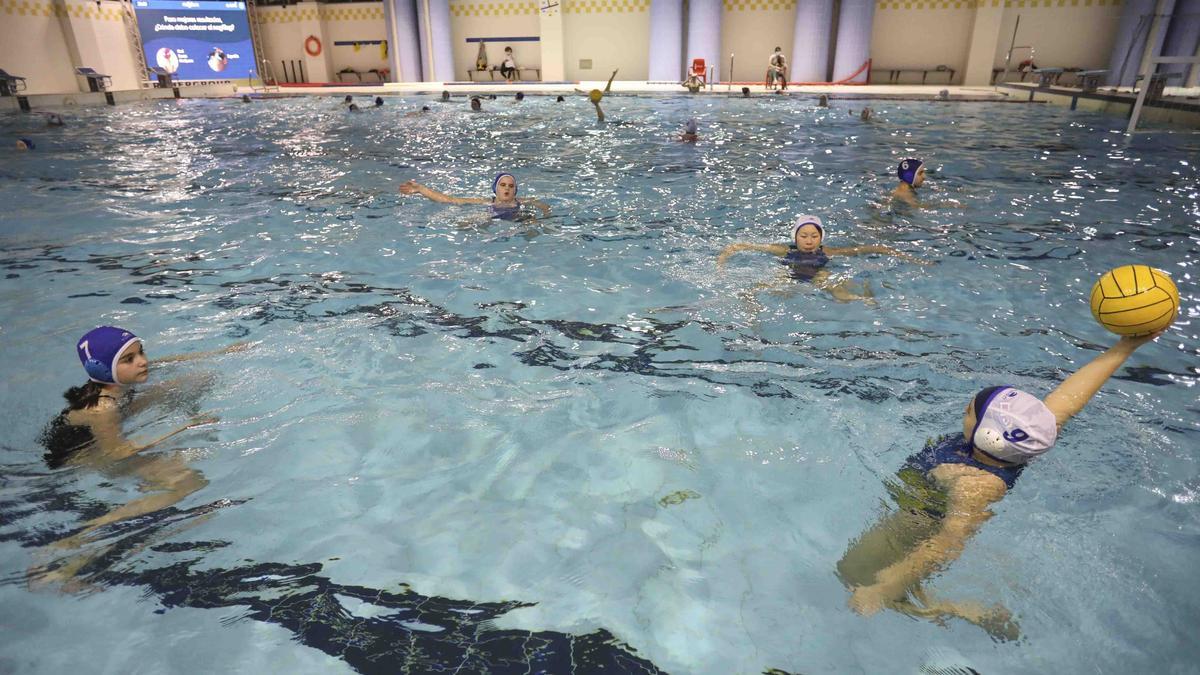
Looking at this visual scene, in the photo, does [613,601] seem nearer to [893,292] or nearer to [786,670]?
[786,670]

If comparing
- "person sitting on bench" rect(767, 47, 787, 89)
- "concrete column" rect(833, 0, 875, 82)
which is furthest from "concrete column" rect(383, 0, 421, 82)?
"concrete column" rect(833, 0, 875, 82)

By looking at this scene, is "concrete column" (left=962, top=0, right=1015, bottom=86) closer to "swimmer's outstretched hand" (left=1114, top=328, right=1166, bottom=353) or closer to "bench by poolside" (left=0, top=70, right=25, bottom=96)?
"swimmer's outstretched hand" (left=1114, top=328, right=1166, bottom=353)

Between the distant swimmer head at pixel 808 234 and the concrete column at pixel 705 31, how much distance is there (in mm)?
22778

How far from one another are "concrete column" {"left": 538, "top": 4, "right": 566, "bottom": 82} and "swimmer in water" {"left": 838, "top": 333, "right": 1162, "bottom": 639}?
29652 mm

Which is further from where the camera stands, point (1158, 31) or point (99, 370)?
point (1158, 31)

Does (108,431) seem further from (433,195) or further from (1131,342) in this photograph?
(433,195)

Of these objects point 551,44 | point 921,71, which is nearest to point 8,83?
point 551,44

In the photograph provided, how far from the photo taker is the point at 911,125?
16750 mm

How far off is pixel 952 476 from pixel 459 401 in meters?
2.73

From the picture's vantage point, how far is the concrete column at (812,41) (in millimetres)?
25438

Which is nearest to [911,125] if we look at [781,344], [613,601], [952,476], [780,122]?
[780,122]

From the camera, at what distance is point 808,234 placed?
6.37 metres

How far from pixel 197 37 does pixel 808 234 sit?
31.7m

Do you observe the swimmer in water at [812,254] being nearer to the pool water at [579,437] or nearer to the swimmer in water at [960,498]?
the pool water at [579,437]
